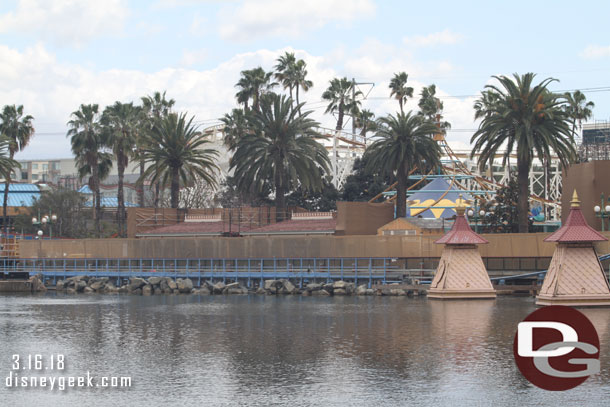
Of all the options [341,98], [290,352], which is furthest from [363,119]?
[290,352]

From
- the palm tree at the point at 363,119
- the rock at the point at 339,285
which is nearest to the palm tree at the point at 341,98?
the palm tree at the point at 363,119

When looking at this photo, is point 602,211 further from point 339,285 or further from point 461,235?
point 339,285

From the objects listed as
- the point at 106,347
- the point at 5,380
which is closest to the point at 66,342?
the point at 106,347

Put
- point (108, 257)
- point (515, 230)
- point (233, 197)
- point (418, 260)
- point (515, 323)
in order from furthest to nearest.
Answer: point (233, 197)
point (108, 257)
point (515, 230)
point (418, 260)
point (515, 323)

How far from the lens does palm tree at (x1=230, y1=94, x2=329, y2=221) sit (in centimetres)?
7538

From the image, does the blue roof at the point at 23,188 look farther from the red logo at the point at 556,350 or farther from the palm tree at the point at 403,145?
the red logo at the point at 556,350

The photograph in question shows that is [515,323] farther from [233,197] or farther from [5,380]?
[233,197]

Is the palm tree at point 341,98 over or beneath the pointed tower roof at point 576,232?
over

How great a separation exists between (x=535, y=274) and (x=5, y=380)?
4039 cm

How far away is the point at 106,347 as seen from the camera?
3838 centimetres

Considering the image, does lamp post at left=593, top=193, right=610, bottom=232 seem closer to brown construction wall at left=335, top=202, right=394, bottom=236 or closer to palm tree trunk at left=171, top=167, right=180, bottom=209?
brown construction wall at left=335, top=202, right=394, bottom=236

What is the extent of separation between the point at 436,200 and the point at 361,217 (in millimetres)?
10230

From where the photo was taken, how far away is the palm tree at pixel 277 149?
7538cm

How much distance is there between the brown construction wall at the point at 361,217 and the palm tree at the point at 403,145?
254 cm
